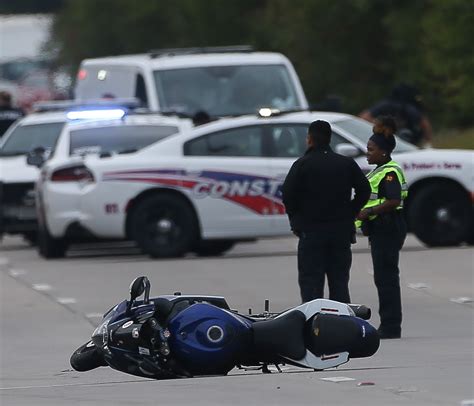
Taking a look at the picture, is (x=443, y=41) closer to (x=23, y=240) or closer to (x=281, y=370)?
(x=23, y=240)

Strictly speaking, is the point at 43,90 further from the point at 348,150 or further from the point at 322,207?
the point at 322,207

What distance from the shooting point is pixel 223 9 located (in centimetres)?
4284

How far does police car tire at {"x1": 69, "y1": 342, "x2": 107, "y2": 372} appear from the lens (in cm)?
880

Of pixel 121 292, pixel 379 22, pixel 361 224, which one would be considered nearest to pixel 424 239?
pixel 121 292

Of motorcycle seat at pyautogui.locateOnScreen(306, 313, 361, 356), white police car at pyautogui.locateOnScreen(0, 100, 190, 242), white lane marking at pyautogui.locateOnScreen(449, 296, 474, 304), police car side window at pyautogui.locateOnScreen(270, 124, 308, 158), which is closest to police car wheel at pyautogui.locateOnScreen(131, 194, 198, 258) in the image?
police car side window at pyautogui.locateOnScreen(270, 124, 308, 158)

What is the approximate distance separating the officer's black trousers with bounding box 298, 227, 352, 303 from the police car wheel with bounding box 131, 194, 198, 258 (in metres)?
5.89

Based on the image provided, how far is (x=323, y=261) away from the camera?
11.5 m

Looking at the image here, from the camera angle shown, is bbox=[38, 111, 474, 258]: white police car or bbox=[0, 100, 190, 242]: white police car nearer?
bbox=[38, 111, 474, 258]: white police car

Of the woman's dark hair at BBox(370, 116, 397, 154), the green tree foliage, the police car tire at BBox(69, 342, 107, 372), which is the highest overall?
the woman's dark hair at BBox(370, 116, 397, 154)

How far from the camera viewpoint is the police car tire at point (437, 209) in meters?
17.5

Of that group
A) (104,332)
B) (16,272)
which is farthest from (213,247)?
(104,332)

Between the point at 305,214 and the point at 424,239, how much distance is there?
638 cm

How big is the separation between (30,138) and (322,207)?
34.4 feet

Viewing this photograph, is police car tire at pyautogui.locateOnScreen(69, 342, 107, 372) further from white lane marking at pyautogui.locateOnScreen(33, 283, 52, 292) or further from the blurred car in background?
the blurred car in background
